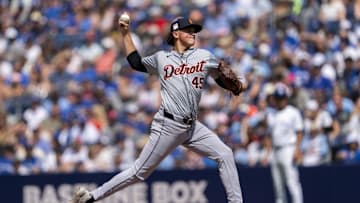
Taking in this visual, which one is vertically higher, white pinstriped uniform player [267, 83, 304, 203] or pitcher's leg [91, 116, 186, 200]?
white pinstriped uniform player [267, 83, 304, 203]

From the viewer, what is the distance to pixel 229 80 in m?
9.16

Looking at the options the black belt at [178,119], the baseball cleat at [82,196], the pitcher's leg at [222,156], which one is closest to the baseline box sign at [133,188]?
the pitcher's leg at [222,156]

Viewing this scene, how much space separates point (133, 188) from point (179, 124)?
5064 millimetres

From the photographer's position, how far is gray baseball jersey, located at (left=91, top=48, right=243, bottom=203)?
9055 millimetres

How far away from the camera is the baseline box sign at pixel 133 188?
13672 mm

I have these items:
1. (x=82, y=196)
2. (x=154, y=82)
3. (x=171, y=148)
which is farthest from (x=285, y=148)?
(x=82, y=196)

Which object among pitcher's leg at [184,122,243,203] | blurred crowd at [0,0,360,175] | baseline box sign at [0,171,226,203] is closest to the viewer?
pitcher's leg at [184,122,243,203]

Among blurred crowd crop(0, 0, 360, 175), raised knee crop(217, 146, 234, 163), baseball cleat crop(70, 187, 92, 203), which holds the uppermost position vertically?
blurred crowd crop(0, 0, 360, 175)

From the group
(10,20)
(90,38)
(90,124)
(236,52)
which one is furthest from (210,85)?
(10,20)

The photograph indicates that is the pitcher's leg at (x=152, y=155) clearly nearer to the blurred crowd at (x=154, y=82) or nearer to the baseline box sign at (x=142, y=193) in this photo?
the baseline box sign at (x=142, y=193)

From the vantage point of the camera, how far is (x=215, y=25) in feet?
58.8

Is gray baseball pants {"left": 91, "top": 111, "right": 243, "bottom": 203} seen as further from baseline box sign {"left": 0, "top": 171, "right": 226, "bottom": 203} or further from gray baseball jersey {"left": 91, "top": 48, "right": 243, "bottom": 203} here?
baseline box sign {"left": 0, "top": 171, "right": 226, "bottom": 203}

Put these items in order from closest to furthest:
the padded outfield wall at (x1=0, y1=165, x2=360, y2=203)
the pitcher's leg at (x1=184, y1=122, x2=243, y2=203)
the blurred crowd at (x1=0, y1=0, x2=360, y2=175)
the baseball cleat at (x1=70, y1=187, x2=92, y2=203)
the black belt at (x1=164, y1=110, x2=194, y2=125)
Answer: the black belt at (x1=164, y1=110, x2=194, y2=125), the pitcher's leg at (x1=184, y1=122, x2=243, y2=203), the baseball cleat at (x1=70, y1=187, x2=92, y2=203), the padded outfield wall at (x1=0, y1=165, x2=360, y2=203), the blurred crowd at (x1=0, y1=0, x2=360, y2=175)

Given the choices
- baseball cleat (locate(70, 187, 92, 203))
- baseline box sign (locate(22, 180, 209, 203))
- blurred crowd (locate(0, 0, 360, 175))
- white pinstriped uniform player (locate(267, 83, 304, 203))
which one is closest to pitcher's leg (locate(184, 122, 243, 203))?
baseball cleat (locate(70, 187, 92, 203))
